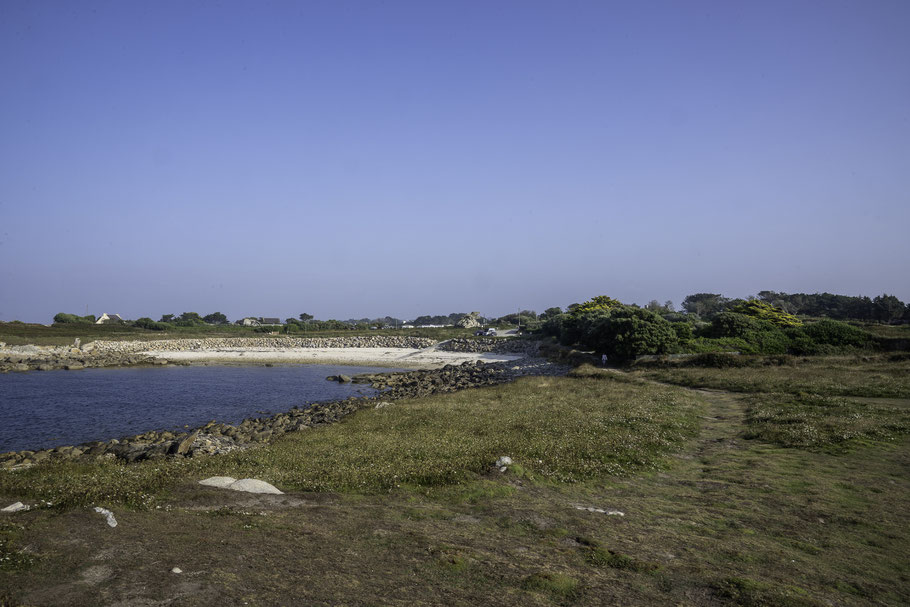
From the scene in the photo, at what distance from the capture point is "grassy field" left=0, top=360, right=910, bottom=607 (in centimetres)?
718

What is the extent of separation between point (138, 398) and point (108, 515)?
35.2 m

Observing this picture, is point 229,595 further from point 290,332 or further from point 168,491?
point 290,332

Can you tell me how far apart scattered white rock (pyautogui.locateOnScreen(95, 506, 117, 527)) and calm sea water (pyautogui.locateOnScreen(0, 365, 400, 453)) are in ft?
61.1

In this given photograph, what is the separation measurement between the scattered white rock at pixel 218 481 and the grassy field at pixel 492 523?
644 millimetres

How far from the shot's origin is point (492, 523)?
10430mm

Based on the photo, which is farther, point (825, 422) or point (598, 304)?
point (598, 304)

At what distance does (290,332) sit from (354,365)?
180 ft

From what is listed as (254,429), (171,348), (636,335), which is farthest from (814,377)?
(171,348)

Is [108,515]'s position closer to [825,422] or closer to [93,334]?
[825,422]

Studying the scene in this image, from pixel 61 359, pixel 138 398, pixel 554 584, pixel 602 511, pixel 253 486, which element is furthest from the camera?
pixel 61 359

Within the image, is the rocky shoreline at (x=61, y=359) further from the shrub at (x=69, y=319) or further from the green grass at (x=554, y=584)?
the green grass at (x=554, y=584)

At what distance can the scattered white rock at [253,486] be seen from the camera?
12219mm

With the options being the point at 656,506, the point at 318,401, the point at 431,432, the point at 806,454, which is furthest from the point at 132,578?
the point at 318,401

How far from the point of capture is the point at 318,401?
1485 inches
